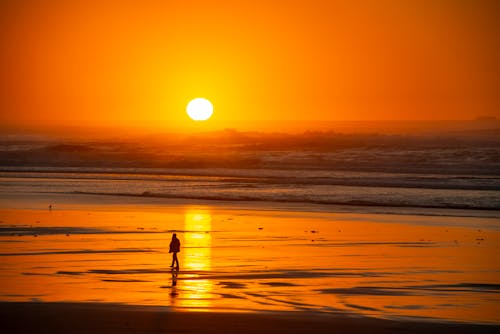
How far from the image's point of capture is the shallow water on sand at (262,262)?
19.5 m

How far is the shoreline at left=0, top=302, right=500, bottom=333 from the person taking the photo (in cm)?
1666

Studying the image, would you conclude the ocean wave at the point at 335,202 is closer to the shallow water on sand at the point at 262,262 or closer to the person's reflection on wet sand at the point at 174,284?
the shallow water on sand at the point at 262,262

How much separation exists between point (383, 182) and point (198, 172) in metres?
19.9

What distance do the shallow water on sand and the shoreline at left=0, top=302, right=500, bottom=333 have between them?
750 millimetres

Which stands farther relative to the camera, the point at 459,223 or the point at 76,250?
the point at 459,223

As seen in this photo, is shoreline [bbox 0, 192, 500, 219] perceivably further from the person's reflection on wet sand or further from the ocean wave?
the person's reflection on wet sand

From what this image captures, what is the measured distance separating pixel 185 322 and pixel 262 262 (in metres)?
7.96

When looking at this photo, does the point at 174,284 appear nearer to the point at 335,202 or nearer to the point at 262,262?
the point at 262,262

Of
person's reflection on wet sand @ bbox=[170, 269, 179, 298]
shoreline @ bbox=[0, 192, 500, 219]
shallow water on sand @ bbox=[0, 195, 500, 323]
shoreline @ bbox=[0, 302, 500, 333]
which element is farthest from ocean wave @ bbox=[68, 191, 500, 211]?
shoreline @ bbox=[0, 302, 500, 333]

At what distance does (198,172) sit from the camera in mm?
74938

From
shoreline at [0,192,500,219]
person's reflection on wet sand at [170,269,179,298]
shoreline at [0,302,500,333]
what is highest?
shoreline at [0,192,500,219]

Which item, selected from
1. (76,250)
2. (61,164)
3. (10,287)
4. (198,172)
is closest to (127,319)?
(10,287)

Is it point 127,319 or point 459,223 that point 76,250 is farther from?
point 459,223

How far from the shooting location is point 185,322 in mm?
17031
